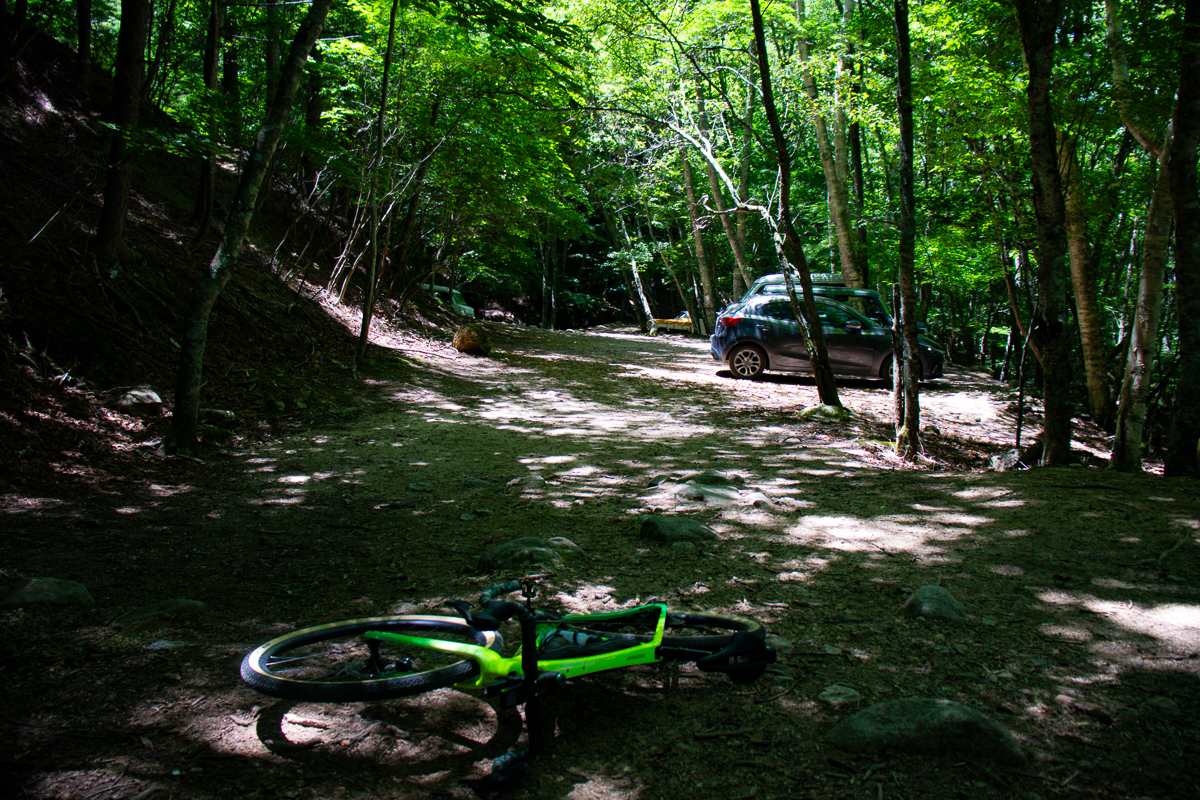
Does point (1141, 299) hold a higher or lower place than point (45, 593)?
higher

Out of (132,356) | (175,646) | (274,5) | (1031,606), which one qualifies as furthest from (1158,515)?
(274,5)

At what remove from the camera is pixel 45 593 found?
308 cm

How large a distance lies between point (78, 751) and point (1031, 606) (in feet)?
12.7

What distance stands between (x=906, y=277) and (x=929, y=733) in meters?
6.35

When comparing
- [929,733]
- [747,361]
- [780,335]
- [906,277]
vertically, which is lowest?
[929,733]

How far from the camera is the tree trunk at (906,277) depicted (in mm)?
7195

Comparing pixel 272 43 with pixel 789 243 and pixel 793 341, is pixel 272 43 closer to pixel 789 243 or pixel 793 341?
pixel 789 243

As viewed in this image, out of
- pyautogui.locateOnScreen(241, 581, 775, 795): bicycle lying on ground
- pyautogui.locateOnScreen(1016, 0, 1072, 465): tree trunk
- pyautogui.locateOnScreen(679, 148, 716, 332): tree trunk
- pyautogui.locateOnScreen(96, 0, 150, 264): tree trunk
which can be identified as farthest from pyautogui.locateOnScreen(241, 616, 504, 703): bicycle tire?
pyautogui.locateOnScreen(679, 148, 716, 332): tree trunk

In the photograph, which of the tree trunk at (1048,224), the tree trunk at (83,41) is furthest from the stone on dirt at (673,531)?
the tree trunk at (83,41)

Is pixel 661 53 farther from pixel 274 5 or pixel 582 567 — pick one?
pixel 582 567

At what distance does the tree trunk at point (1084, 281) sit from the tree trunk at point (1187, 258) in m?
2.35

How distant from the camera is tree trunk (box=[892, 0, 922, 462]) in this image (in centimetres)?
720

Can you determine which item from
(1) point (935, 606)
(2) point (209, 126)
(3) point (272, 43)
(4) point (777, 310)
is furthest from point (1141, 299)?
(3) point (272, 43)

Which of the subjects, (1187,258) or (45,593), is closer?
(45,593)
